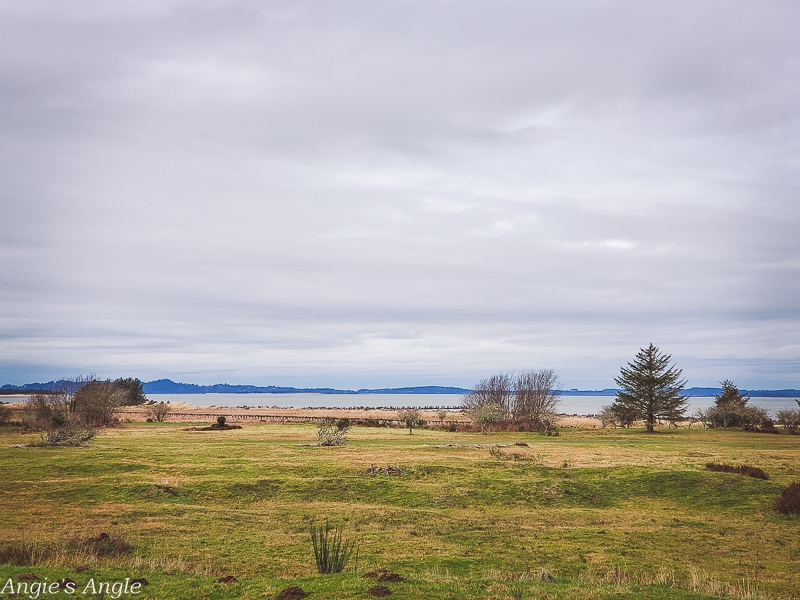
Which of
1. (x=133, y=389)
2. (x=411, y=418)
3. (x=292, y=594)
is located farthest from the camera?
(x=133, y=389)

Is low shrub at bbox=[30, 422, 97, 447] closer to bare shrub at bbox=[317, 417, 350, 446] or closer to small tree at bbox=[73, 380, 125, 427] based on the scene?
bare shrub at bbox=[317, 417, 350, 446]

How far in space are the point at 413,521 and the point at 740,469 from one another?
68.2ft

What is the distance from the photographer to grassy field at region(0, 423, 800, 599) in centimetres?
1493

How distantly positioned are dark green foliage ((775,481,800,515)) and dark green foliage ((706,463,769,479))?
5.29 meters

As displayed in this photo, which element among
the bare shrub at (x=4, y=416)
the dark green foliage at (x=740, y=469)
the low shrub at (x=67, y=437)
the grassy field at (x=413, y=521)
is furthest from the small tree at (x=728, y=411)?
the bare shrub at (x=4, y=416)

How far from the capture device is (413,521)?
24938 mm

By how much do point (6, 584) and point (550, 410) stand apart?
3332 inches

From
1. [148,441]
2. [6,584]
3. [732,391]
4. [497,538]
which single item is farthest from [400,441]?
[732,391]

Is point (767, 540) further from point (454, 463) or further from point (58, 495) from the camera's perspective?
point (58, 495)

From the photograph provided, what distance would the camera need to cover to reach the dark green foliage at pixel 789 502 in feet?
84.8

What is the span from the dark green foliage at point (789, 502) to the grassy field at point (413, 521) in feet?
2.17

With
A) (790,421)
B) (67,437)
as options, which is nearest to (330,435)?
(67,437)

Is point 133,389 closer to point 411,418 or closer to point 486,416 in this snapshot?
point 411,418

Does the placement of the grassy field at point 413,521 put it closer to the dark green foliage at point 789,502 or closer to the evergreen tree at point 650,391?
the dark green foliage at point 789,502
